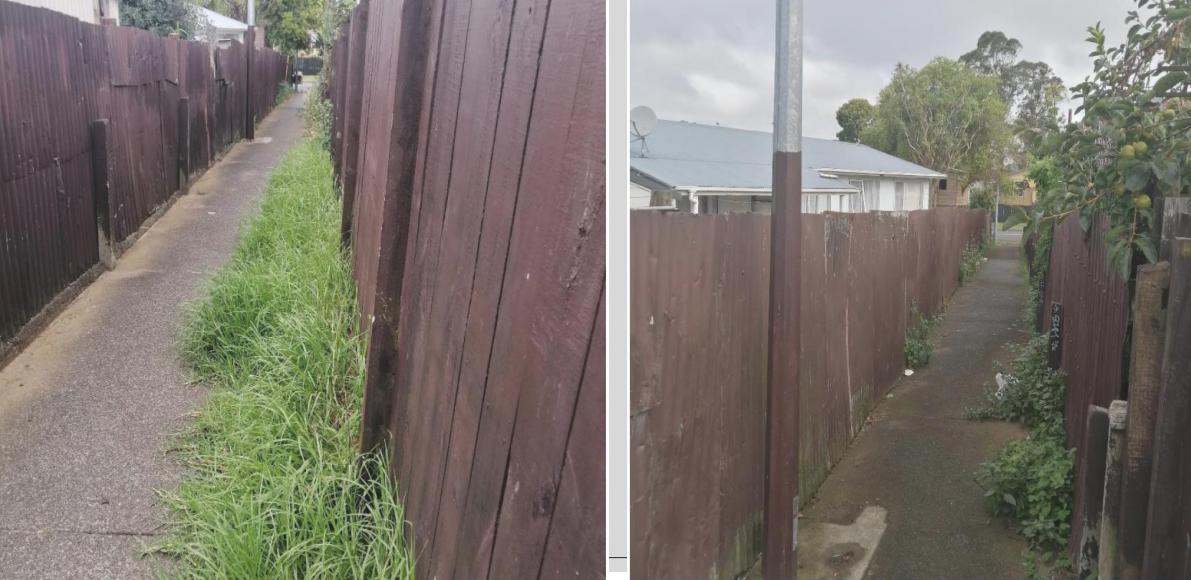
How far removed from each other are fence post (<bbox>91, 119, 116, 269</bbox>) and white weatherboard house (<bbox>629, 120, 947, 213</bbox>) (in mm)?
4073

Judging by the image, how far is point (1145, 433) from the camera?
6.65ft

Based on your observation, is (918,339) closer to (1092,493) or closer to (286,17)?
(1092,493)

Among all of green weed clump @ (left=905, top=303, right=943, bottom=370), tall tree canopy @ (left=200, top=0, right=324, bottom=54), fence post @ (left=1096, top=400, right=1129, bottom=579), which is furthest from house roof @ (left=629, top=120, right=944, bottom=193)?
tall tree canopy @ (left=200, top=0, right=324, bottom=54)

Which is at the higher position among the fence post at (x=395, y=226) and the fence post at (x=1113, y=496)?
the fence post at (x=395, y=226)

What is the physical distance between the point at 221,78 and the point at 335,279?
368 inches

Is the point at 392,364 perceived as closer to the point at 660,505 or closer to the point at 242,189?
the point at 660,505

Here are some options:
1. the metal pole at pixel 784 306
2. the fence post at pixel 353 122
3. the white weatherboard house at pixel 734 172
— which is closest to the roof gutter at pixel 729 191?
the white weatherboard house at pixel 734 172

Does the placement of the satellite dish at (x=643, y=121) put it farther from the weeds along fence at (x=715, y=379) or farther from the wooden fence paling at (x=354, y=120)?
the wooden fence paling at (x=354, y=120)

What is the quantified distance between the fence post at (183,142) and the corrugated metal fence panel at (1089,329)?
25.1 feet

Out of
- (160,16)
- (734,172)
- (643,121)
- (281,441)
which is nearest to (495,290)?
(643,121)

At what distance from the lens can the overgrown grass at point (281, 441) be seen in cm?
255

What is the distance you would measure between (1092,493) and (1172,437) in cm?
69

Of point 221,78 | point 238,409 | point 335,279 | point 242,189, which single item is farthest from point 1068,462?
point 221,78

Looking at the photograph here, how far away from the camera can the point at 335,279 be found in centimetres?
504
